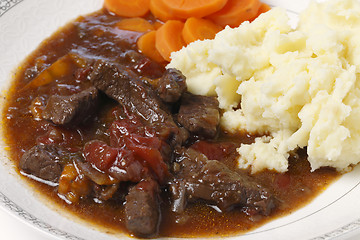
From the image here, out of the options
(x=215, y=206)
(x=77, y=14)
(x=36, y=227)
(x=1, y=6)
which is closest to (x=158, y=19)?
(x=77, y=14)

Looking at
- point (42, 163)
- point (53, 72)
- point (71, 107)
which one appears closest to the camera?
point (42, 163)

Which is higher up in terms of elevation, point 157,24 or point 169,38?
point 169,38

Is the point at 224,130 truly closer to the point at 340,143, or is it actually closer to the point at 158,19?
the point at 340,143

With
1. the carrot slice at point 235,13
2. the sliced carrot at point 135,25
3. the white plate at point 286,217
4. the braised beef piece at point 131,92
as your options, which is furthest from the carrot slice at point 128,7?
the white plate at point 286,217

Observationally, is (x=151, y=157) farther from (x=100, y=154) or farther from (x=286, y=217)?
(x=286, y=217)

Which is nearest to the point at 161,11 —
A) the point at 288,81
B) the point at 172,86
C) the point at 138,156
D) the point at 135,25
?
the point at 135,25

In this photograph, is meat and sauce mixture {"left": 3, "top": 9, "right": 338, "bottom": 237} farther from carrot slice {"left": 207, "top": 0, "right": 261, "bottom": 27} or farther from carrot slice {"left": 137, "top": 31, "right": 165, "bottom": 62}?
carrot slice {"left": 207, "top": 0, "right": 261, "bottom": 27}

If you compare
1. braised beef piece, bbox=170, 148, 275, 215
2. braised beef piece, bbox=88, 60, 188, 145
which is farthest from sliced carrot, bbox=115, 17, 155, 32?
braised beef piece, bbox=170, 148, 275, 215
